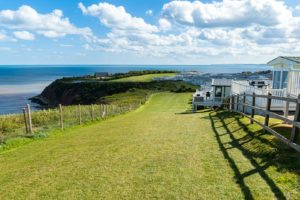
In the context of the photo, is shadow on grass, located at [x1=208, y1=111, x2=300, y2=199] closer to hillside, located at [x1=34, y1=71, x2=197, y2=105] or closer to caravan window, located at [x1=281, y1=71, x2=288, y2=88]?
caravan window, located at [x1=281, y1=71, x2=288, y2=88]

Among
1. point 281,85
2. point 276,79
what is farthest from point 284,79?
point 276,79

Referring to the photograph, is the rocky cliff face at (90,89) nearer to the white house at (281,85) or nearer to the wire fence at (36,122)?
the wire fence at (36,122)

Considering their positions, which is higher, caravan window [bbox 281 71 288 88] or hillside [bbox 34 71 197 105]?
caravan window [bbox 281 71 288 88]

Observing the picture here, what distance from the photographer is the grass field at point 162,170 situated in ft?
16.4

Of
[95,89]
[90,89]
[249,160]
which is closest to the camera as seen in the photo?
[249,160]

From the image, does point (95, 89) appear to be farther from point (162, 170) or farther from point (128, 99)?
point (162, 170)

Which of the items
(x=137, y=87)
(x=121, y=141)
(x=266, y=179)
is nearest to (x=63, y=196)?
(x=266, y=179)

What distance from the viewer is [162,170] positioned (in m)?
6.04

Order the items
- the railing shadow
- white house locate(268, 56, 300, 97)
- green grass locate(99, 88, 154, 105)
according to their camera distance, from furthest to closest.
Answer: green grass locate(99, 88, 154, 105) < white house locate(268, 56, 300, 97) < the railing shadow

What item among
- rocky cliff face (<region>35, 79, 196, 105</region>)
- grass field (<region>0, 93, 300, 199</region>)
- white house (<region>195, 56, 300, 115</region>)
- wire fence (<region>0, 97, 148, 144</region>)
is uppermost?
white house (<region>195, 56, 300, 115</region>)

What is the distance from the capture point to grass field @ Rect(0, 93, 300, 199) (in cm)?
499

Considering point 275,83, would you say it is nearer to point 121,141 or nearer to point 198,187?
point 121,141

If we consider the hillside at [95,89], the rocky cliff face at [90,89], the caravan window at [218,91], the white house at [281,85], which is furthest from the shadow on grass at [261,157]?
the rocky cliff face at [90,89]

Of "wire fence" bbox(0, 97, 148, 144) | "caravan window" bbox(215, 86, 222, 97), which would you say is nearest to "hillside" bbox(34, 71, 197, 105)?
"caravan window" bbox(215, 86, 222, 97)
